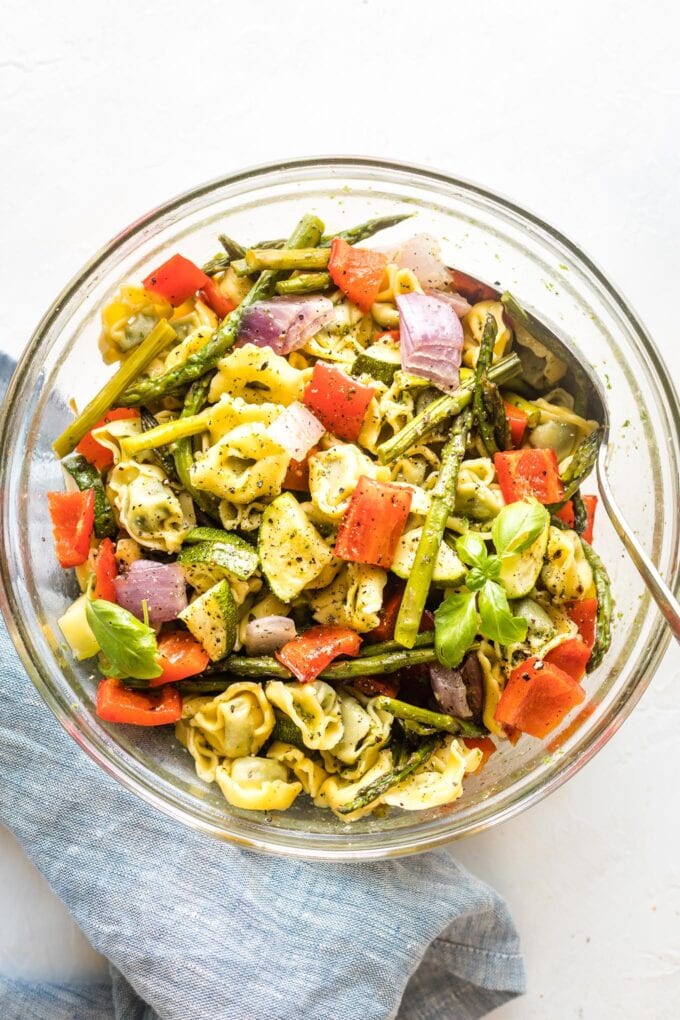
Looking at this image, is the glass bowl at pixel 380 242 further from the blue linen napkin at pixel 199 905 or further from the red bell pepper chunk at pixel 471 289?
the blue linen napkin at pixel 199 905

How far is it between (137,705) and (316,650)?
1.82 ft

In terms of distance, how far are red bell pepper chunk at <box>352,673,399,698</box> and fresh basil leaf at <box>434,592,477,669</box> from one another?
32 centimetres

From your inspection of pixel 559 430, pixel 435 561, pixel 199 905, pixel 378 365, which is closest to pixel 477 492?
pixel 435 561

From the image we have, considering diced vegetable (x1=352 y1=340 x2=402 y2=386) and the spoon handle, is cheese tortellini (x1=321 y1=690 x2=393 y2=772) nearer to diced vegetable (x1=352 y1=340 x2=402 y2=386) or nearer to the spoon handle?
the spoon handle

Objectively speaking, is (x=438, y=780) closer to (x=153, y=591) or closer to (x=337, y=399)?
(x=153, y=591)

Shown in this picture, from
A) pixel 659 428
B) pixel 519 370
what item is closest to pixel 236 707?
pixel 519 370

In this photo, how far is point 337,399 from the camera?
2621mm

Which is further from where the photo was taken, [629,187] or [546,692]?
[629,187]

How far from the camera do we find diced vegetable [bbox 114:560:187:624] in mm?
2578

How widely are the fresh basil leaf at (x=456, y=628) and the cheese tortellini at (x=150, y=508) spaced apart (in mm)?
779

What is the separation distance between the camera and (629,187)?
3.40 m

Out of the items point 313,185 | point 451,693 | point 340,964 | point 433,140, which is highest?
A: point 433,140

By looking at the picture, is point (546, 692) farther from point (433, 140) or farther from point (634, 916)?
point (433, 140)

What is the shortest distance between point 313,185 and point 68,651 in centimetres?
172
